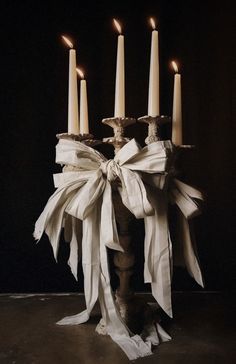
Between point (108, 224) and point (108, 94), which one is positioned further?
point (108, 94)

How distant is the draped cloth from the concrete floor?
1.2 inches

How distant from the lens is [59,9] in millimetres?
823

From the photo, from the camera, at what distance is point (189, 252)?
0.57m

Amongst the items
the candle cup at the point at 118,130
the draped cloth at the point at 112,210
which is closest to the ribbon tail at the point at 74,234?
the draped cloth at the point at 112,210

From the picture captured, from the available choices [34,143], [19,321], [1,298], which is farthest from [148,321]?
[34,143]

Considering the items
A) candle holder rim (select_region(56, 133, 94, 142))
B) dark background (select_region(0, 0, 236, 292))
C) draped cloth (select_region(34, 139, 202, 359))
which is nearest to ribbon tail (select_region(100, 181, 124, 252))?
draped cloth (select_region(34, 139, 202, 359))

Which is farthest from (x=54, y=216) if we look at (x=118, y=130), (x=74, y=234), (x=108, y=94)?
(x=108, y=94)

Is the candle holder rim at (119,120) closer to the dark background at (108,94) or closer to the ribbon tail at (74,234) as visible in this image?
the ribbon tail at (74,234)

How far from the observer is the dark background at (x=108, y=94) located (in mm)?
811

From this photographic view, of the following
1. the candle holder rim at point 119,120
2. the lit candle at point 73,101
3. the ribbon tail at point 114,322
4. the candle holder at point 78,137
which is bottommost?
the ribbon tail at point 114,322

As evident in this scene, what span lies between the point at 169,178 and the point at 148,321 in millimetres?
238

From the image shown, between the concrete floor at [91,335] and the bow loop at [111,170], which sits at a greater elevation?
the bow loop at [111,170]

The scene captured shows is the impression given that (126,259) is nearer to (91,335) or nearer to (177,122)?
(91,335)

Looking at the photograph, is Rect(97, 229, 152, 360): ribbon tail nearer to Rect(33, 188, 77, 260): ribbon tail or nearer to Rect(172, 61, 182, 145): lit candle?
Rect(33, 188, 77, 260): ribbon tail
